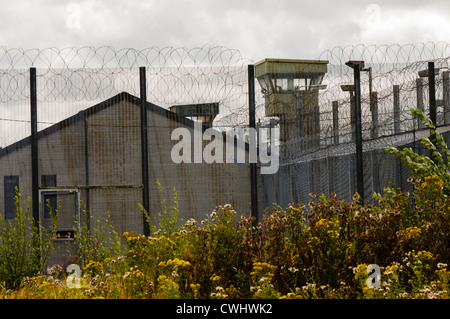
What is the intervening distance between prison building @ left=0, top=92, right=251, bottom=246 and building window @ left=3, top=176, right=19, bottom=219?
2cm

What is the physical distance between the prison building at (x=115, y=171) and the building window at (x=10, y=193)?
15 mm

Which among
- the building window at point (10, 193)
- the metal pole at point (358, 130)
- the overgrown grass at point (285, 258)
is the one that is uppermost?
the metal pole at point (358, 130)

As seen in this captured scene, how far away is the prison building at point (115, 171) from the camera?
8.91 m

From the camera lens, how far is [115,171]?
29.4 ft

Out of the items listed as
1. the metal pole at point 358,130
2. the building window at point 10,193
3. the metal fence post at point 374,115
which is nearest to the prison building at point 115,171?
the building window at point 10,193

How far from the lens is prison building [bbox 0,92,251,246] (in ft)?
29.2

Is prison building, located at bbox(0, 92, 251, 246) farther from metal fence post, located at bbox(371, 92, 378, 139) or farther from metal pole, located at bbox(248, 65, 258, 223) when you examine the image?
metal fence post, located at bbox(371, 92, 378, 139)

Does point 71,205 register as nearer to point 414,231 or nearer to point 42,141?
point 42,141

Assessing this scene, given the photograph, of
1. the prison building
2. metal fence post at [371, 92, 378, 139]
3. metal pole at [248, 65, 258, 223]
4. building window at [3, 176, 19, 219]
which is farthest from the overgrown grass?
metal fence post at [371, 92, 378, 139]

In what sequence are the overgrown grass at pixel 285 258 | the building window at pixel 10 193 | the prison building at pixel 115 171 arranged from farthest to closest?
1. the building window at pixel 10 193
2. the prison building at pixel 115 171
3. the overgrown grass at pixel 285 258

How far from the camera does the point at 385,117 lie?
11.2 meters

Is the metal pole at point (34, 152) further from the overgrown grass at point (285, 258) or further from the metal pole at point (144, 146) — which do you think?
the overgrown grass at point (285, 258)
